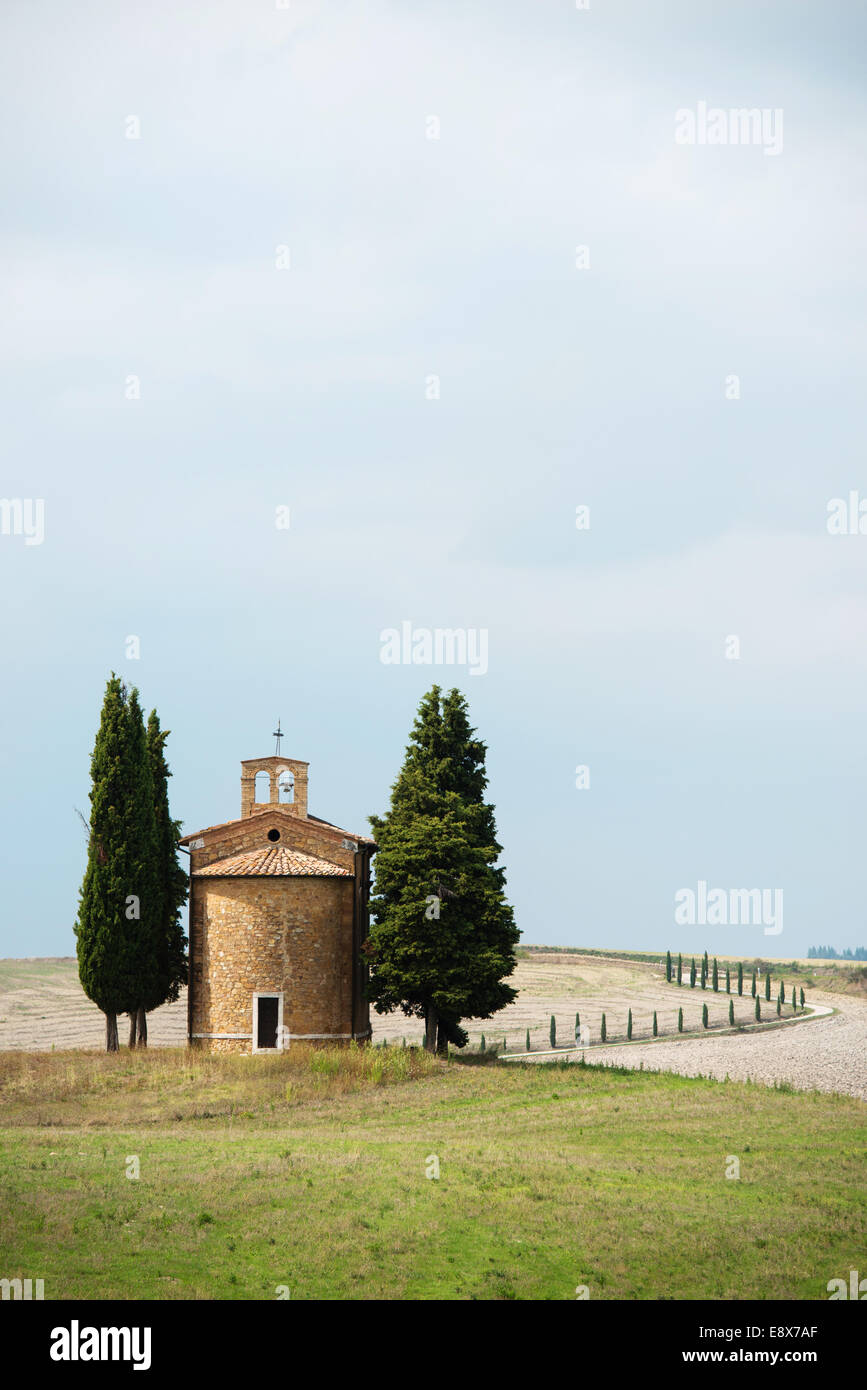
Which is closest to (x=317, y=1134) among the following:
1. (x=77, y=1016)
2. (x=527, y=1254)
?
(x=527, y=1254)

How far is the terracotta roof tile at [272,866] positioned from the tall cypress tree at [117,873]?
227 centimetres

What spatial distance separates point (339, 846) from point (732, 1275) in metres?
27.8

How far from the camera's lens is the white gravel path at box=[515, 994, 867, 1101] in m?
45.3

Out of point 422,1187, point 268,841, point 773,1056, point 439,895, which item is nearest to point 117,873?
point 268,841

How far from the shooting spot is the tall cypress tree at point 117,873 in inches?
1735

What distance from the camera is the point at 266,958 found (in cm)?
4244

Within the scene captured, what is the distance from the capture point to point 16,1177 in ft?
76.8

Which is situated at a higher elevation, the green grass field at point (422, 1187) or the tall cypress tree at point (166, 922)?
the tall cypress tree at point (166, 922)

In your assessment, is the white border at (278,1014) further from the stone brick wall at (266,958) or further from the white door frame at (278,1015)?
the stone brick wall at (266,958)

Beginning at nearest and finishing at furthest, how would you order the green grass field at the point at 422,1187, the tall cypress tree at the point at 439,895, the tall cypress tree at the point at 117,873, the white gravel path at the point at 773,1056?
the green grass field at the point at 422,1187 → the tall cypress tree at the point at 439,895 → the tall cypress tree at the point at 117,873 → the white gravel path at the point at 773,1056

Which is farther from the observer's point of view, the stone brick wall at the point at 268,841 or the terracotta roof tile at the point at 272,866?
the stone brick wall at the point at 268,841

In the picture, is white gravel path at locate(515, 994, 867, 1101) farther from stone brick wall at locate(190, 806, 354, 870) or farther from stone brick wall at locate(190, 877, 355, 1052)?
stone brick wall at locate(190, 806, 354, 870)

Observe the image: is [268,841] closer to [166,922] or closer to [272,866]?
[272,866]

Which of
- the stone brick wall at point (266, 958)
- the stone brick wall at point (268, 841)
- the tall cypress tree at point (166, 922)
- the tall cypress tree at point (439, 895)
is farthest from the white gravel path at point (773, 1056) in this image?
the tall cypress tree at point (166, 922)
